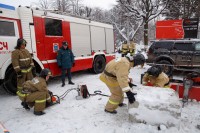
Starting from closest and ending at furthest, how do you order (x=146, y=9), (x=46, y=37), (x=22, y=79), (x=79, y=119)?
(x=79, y=119) < (x=22, y=79) < (x=46, y=37) < (x=146, y=9)

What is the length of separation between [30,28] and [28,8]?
626mm

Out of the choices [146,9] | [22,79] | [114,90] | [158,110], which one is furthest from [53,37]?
[146,9]

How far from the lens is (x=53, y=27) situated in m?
6.74

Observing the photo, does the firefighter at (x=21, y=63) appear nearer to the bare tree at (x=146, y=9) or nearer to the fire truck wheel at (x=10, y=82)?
the fire truck wheel at (x=10, y=82)

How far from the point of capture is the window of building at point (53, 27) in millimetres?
6504

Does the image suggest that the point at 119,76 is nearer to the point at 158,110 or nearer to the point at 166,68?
the point at 158,110

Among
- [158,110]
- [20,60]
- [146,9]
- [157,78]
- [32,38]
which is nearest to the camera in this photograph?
[158,110]

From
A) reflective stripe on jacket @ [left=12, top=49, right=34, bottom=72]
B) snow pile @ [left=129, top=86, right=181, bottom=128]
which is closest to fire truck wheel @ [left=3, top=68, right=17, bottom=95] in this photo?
reflective stripe on jacket @ [left=12, top=49, right=34, bottom=72]

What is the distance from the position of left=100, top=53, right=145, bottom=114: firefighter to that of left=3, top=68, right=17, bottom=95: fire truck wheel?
307 cm

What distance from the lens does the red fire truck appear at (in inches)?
213

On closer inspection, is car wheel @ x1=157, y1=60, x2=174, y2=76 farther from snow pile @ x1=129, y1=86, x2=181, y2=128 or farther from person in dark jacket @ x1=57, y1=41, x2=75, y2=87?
snow pile @ x1=129, y1=86, x2=181, y2=128

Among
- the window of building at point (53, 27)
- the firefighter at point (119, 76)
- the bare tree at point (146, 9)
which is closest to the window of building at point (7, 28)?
the window of building at point (53, 27)

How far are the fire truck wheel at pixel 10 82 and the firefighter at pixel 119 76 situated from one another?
3075 mm

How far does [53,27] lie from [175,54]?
562 cm
